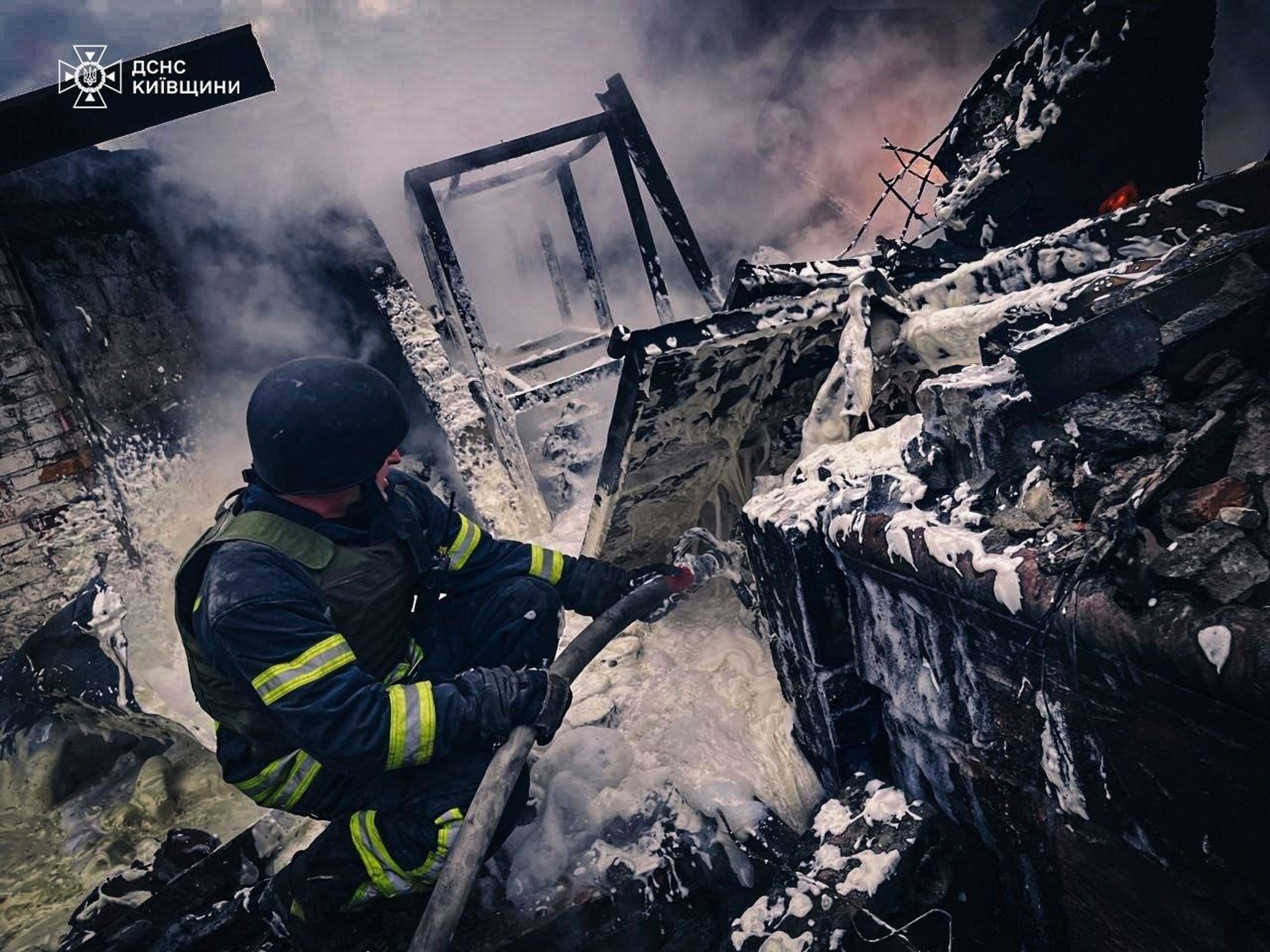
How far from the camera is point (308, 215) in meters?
4.06

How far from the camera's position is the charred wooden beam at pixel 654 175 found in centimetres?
411

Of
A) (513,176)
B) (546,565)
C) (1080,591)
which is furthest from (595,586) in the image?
(513,176)

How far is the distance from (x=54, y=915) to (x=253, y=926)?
93cm

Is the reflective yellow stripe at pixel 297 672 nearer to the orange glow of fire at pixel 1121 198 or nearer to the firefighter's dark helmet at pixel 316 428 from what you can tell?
the firefighter's dark helmet at pixel 316 428

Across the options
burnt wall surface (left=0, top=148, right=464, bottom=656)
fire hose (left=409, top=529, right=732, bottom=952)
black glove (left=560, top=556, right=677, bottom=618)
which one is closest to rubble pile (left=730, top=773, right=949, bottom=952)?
fire hose (left=409, top=529, right=732, bottom=952)

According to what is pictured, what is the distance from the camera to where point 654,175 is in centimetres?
418

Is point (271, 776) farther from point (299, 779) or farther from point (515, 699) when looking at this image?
point (515, 699)

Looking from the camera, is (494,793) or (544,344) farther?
(544,344)

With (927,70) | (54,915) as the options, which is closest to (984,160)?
(54,915)

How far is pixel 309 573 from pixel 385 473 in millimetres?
414

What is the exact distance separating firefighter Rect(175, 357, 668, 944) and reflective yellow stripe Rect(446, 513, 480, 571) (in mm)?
245

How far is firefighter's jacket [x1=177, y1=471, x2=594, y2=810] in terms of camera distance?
146cm

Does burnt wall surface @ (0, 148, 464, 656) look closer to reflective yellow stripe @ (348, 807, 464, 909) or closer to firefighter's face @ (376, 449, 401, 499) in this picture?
firefighter's face @ (376, 449, 401, 499)

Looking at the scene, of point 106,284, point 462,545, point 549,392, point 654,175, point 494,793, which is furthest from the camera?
point 654,175
